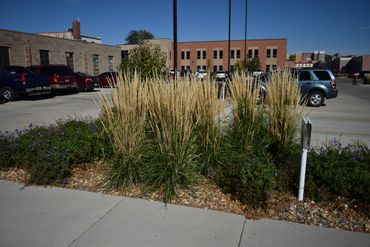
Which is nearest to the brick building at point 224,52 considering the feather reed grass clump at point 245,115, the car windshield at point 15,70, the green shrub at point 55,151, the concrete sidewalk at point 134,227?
the car windshield at point 15,70

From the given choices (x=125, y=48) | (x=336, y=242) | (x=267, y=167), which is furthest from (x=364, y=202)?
(x=125, y=48)

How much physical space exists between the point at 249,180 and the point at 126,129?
6.10 feet

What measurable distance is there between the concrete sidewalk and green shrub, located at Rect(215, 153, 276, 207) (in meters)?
Answer: 0.29

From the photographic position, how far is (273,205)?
11.3 ft

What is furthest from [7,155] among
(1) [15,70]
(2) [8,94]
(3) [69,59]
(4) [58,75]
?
(3) [69,59]

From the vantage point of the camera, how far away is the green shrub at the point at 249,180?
10.9ft

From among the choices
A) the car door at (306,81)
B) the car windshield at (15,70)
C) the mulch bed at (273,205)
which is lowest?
the mulch bed at (273,205)

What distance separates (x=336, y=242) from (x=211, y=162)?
6.46ft

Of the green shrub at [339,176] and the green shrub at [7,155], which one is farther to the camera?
the green shrub at [7,155]

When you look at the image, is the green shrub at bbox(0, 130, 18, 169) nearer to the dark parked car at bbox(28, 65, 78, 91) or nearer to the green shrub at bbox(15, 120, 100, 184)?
the green shrub at bbox(15, 120, 100, 184)

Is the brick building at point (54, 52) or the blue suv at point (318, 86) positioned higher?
the brick building at point (54, 52)

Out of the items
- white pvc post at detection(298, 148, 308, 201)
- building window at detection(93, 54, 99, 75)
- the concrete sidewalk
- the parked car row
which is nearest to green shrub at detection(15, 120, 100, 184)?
the concrete sidewalk

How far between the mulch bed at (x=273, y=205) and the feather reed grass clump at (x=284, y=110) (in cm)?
118

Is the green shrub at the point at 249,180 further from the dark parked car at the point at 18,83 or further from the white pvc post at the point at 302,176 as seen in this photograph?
the dark parked car at the point at 18,83
